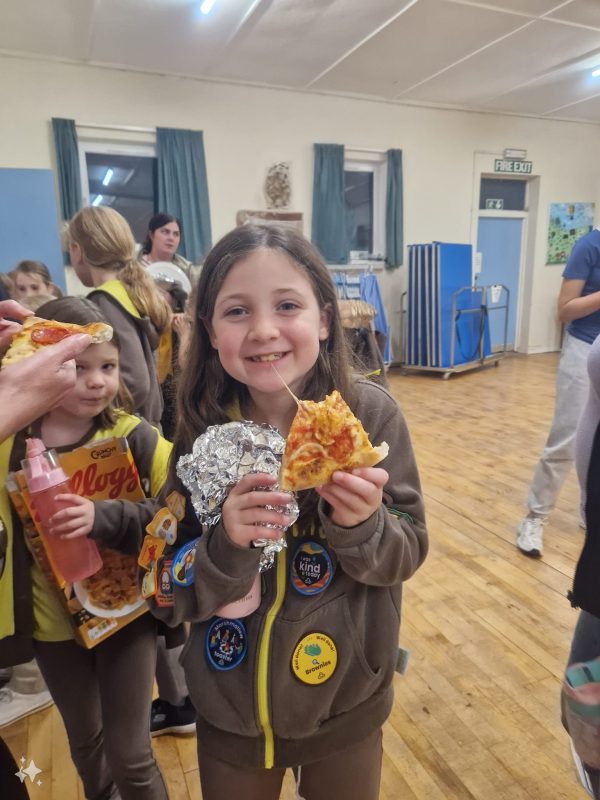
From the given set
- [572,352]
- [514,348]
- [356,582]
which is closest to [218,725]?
[356,582]

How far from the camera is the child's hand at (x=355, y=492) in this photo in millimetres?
754

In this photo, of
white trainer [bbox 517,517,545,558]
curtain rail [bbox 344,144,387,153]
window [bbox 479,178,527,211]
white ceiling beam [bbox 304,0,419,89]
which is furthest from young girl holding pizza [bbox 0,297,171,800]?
window [bbox 479,178,527,211]

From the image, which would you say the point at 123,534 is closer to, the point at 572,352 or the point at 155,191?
the point at 572,352

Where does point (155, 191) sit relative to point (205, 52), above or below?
below

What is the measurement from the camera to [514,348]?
9258mm

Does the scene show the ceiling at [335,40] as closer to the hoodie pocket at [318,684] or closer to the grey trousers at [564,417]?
the grey trousers at [564,417]

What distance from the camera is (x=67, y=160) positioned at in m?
5.51

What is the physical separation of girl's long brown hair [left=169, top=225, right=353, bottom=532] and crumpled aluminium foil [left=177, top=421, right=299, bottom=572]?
116 mm

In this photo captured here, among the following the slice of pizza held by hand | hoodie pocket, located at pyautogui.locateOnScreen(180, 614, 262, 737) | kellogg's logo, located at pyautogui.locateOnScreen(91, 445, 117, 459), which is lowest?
hoodie pocket, located at pyautogui.locateOnScreen(180, 614, 262, 737)

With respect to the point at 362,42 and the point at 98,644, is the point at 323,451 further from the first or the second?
the point at 362,42

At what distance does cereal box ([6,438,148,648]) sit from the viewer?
118cm

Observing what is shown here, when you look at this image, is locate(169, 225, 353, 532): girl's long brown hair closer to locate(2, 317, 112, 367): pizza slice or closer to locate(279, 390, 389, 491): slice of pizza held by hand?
locate(279, 390, 389, 491): slice of pizza held by hand

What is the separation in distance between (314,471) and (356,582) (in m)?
0.30

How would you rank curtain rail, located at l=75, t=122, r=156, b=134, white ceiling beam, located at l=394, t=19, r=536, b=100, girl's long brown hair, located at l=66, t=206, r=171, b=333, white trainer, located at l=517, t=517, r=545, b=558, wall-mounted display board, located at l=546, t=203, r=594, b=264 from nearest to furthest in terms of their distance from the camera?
girl's long brown hair, located at l=66, t=206, r=171, b=333, white trainer, located at l=517, t=517, r=545, b=558, white ceiling beam, located at l=394, t=19, r=536, b=100, curtain rail, located at l=75, t=122, r=156, b=134, wall-mounted display board, located at l=546, t=203, r=594, b=264
